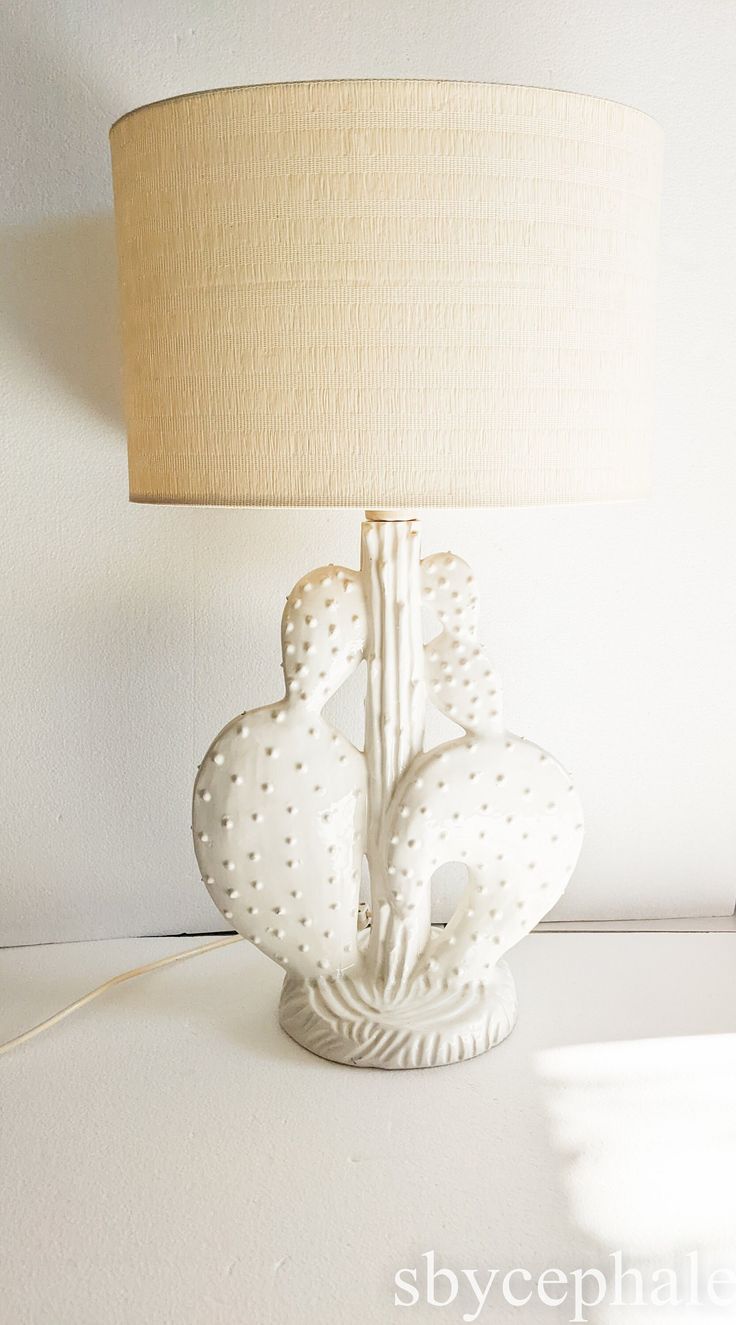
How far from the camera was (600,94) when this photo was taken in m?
1.14

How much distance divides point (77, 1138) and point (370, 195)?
707mm

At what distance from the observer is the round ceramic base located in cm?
99

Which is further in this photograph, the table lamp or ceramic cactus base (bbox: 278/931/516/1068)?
ceramic cactus base (bbox: 278/931/516/1068)

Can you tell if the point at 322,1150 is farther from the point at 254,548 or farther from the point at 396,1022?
the point at 254,548

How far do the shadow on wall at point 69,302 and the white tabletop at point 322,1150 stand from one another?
583mm

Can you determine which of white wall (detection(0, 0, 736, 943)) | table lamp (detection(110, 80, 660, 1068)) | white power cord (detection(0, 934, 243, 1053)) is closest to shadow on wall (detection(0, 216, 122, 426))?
white wall (detection(0, 0, 736, 943))

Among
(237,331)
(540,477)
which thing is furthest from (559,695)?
(237,331)

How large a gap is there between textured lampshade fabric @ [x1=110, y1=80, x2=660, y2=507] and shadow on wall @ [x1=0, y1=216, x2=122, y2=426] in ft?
1.05

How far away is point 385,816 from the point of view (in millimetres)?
996

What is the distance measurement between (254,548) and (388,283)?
0.48 metres

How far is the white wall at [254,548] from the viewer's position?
43.4 inches

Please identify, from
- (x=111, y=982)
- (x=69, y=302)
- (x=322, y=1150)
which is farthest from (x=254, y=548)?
(x=322, y=1150)

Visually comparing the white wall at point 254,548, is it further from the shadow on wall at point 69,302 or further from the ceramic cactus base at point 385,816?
the ceramic cactus base at point 385,816

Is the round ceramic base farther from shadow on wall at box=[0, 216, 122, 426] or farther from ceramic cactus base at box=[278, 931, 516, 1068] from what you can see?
shadow on wall at box=[0, 216, 122, 426]
